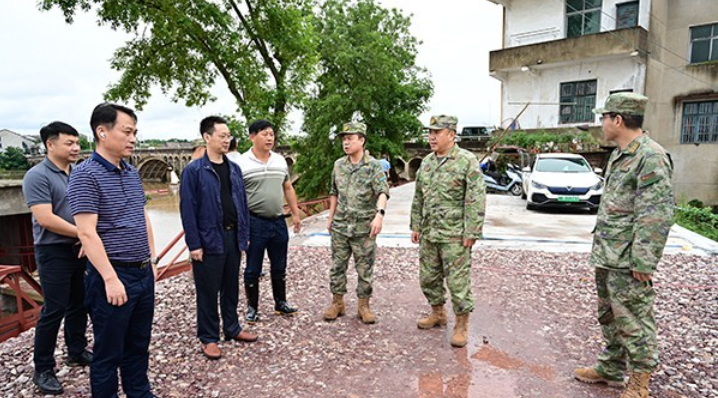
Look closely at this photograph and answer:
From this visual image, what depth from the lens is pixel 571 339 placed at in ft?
11.9

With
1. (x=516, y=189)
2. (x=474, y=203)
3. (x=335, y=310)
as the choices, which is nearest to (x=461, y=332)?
(x=474, y=203)

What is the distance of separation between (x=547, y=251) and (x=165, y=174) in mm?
54802

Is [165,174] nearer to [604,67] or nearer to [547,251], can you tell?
[604,67]

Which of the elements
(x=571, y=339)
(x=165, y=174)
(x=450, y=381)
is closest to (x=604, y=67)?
(x=571, y=339)

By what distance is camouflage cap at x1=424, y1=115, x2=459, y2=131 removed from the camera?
11.6 ft

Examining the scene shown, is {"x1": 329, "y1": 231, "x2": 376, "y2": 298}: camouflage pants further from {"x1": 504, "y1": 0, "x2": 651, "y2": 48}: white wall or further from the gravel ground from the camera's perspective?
{"x1": 504, "y1": 0, "x2": 651, "y2": 48}: white wall

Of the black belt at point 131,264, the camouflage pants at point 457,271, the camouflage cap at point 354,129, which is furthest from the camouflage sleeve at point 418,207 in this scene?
the black belt at point 131,264

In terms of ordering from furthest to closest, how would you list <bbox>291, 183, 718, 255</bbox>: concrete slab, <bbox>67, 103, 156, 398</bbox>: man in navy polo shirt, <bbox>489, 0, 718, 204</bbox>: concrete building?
<bbox>489, 0, 718, 204</bbox>: concrete building → <bbox>291, 183, 718, 255</bbox>: concrete slab → <bbox>67, 103, 156, 398</bbox>: man in navy polo shirt

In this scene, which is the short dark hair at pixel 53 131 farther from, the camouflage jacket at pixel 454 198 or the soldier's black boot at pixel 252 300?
the camouflage jacket at pixel 454 198

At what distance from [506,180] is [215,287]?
14069 millimetres

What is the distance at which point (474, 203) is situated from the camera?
3.37 m

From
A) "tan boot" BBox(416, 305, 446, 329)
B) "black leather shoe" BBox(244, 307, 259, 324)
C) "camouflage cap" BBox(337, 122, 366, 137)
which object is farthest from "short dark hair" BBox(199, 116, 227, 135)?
"tan boot" BBox(416, 305, 446, 329)

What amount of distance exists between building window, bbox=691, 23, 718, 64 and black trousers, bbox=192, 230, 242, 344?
2079 centimetres

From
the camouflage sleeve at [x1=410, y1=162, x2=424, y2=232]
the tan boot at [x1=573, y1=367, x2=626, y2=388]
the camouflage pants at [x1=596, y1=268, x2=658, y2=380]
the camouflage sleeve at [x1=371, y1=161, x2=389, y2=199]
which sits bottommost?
the tan boot at [x1=573, y1=367, x2=626, y2=388]
